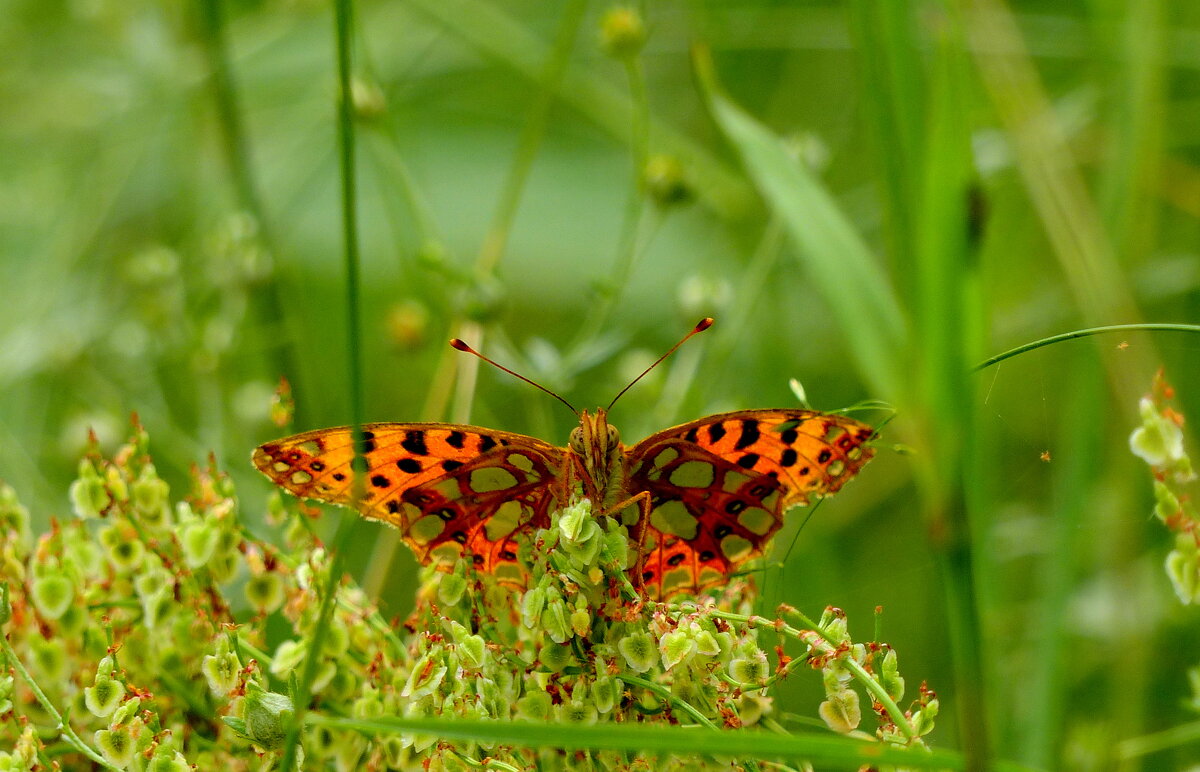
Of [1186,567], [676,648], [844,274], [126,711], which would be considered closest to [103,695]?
[126,711]

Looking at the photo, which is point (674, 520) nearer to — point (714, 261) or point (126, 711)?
point (126, 711)

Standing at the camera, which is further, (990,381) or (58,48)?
(58,48)

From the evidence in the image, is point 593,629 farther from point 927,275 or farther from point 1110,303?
point 1110,303

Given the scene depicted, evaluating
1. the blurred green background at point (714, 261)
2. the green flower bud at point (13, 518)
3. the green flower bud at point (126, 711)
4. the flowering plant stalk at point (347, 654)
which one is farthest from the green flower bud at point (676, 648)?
the green flower bud at point (13, 518)

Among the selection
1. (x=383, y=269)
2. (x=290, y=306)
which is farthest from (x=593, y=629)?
(x=383, y=269)

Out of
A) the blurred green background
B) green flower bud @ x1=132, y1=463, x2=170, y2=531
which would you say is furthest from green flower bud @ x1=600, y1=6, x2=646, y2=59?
green flower bud @ x1=132, y1=463, x2=170, y2=531

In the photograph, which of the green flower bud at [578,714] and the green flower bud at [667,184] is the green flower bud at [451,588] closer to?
the green flower bud at [578,714]

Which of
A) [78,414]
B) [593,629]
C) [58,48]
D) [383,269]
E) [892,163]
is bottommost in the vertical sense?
[593,629]
